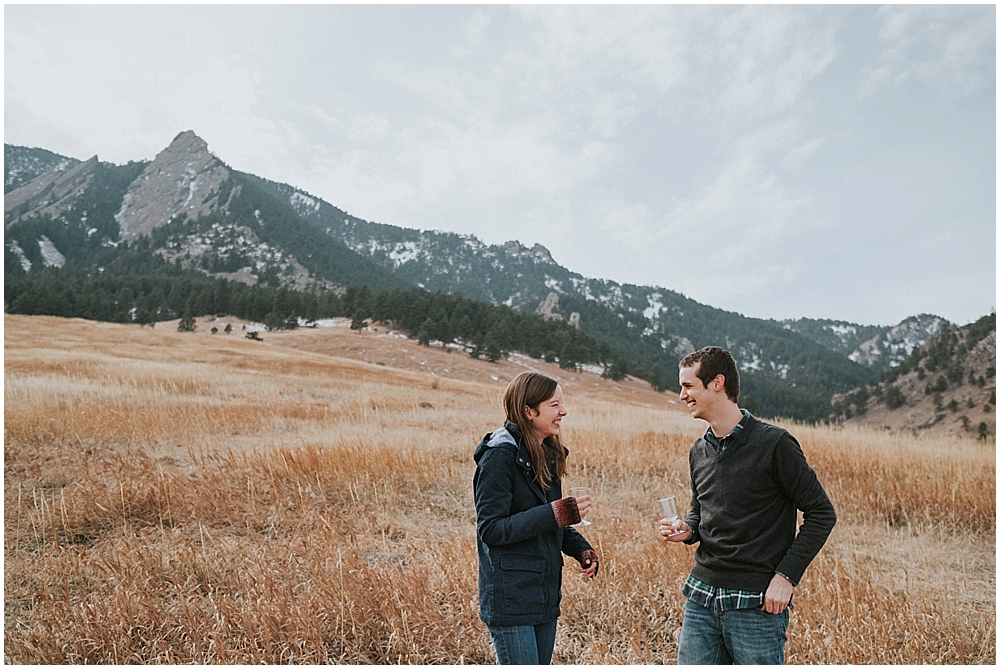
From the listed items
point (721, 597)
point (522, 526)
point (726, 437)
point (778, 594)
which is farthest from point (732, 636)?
point (522, 526)

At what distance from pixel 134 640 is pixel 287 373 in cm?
2336

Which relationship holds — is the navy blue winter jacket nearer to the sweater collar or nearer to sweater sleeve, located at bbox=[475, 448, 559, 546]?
sweater sleeve, located at bbox=[475, 448, 559, 546]

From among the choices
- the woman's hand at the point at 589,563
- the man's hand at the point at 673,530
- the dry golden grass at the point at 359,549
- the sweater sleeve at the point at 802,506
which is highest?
the sweater sleeve at the point at 802,506

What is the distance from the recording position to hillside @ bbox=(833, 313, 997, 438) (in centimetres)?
7319

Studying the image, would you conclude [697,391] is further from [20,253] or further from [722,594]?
[20,253]

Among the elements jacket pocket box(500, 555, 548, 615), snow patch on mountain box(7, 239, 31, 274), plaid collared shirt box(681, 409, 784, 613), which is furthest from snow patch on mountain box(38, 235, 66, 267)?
plaid collared shirt box(681, 409, 784, 613)

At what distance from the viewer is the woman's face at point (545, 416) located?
2.39 metres

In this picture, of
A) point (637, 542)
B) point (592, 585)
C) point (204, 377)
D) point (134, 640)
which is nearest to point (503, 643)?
point (592, 585)

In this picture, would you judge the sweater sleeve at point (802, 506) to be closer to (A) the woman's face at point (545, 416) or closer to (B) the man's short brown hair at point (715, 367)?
(B) the man's short brown hair at point (715, 367)

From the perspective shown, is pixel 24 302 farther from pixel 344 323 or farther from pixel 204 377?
pixel 204 377

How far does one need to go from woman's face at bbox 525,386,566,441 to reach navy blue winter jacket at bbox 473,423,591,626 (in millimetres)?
96

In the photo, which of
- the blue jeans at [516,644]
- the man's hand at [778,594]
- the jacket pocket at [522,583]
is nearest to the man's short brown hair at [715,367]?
the man's hand at [778,594]

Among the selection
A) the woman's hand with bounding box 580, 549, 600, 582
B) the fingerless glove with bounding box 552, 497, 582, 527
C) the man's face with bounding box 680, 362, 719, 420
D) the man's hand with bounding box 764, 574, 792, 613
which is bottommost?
the woman's hand with bounding box 580, 549, 600, 582

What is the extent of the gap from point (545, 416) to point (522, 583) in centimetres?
70
